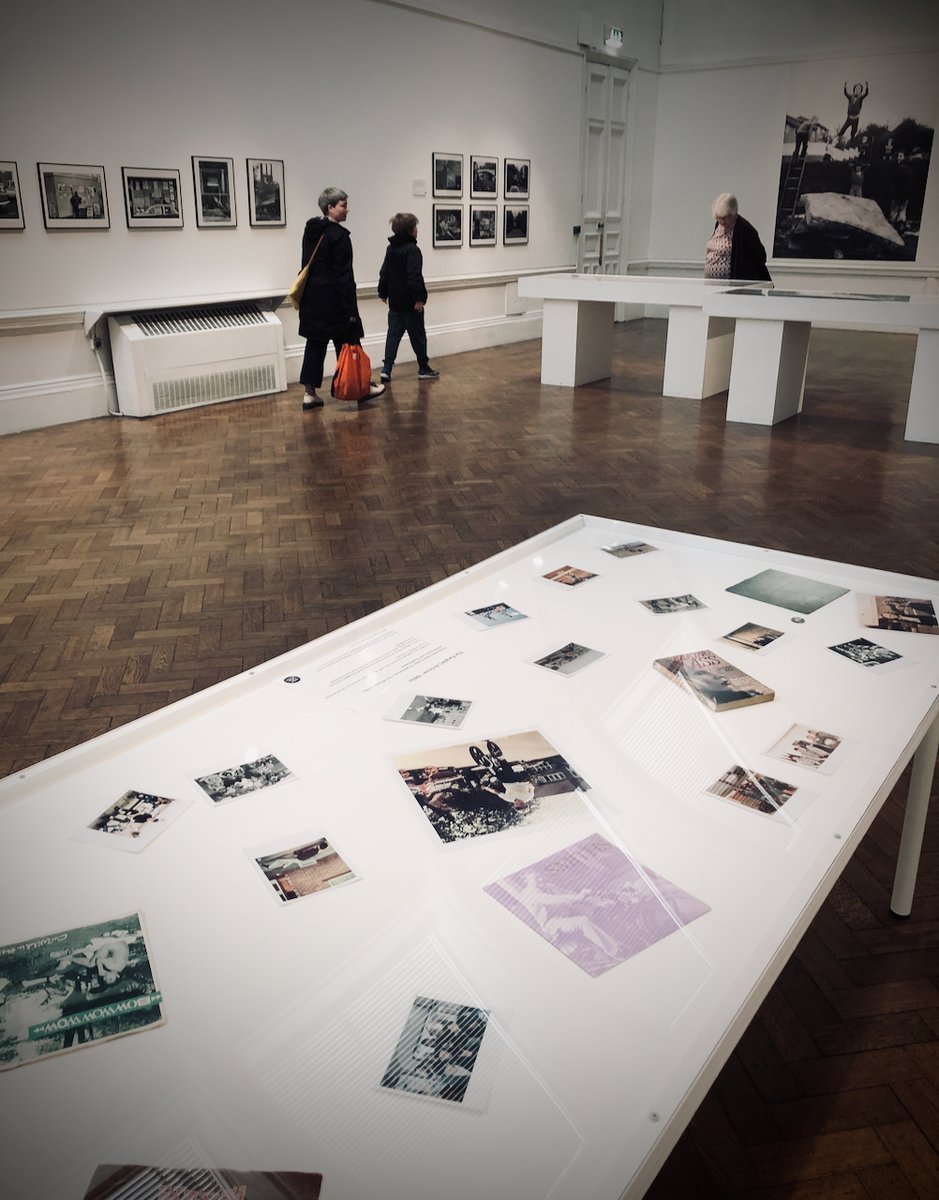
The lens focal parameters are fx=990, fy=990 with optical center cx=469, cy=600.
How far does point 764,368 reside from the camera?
746cm

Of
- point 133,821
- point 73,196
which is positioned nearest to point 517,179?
point 73,196

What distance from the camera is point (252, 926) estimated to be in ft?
4.52

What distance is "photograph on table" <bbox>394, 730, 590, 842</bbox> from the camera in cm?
160

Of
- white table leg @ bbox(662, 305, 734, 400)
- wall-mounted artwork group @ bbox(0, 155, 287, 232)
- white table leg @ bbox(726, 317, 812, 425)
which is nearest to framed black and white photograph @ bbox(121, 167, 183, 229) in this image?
wall-mounted artwork group @ bbox(0, 155, 287, 232)

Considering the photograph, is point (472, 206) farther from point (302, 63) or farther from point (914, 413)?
point (914, 413)

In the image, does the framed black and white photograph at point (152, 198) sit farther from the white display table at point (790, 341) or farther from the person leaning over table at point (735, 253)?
the person leaning over table at point (735, 253)

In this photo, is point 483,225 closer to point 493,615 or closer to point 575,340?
point 575,340

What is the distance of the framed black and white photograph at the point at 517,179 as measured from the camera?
11.4m

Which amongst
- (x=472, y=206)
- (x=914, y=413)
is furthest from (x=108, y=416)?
(x=914, y=413)

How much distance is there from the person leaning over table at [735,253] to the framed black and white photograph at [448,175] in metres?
3.27

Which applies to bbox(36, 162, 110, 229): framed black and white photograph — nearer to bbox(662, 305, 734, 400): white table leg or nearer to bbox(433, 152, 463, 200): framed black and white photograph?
bbox(433, 152, 463, 200): framed black and white photograph

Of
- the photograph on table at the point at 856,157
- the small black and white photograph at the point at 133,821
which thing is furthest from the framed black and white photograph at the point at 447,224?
the small black and white photograph at the point at 133,821

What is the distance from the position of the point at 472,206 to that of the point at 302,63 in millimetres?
2846

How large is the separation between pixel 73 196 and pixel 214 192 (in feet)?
4.25
